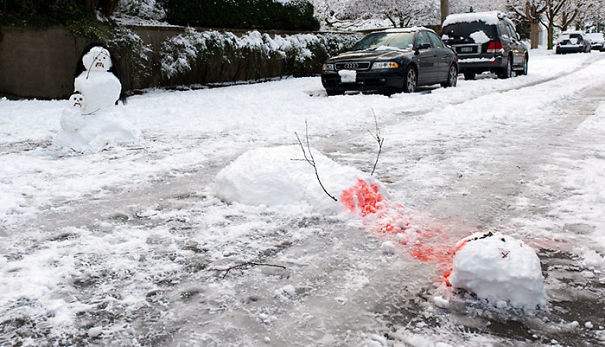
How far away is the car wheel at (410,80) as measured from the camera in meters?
12.6

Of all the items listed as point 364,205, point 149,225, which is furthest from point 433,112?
point 149,225

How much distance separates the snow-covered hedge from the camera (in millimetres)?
14961

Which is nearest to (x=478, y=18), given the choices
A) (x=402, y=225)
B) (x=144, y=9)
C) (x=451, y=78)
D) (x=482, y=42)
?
(x=482, y=42)

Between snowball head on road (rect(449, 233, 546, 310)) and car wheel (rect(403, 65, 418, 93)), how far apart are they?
10011 millimetres

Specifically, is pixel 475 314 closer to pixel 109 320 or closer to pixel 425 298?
pixel 425 298

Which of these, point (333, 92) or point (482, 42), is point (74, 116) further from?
point (482, 42)

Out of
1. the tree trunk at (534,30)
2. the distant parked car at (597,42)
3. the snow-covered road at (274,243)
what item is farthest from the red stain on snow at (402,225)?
the distant parked car at (597,42)

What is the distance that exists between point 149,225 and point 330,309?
5.65ft

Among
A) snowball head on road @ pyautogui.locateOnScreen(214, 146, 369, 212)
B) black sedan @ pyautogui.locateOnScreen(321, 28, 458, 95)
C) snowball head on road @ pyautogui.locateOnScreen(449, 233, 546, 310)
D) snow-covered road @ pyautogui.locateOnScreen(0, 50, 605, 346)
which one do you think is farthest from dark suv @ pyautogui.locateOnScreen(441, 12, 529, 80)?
snowball head on road @ pyautogui.locateOnScreen(449, 233, 546, 310)

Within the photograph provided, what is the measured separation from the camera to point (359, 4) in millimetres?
42750

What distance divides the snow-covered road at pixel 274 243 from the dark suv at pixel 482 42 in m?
9.49

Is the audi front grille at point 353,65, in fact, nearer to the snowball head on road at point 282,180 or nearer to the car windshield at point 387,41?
the car windshield at point 387,41

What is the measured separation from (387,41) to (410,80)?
4.35 ft

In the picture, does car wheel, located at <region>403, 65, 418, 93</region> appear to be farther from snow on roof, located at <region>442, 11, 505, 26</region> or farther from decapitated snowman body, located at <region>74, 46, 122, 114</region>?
decapitated snowman body, located at <region>74, 46, 122, 114</region>
